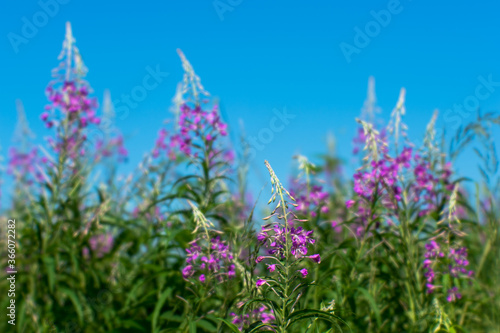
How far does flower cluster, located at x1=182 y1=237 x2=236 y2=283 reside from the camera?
2623 millimetres

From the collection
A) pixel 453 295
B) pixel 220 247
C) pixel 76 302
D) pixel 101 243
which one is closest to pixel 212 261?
pixel 220 247

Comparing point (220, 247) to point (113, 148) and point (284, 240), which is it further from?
point (113, 148)

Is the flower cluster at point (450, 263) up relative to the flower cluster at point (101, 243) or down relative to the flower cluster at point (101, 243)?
down

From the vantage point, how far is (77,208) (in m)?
4.24

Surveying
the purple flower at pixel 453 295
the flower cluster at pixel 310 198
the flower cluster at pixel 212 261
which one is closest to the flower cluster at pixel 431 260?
the purple flower at pixel 453 295

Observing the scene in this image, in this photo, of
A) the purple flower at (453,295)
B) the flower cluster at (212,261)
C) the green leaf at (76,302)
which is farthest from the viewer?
the green leaf at (76,302)

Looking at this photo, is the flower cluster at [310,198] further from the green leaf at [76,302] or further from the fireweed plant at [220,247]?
the green leaf at [76,302]

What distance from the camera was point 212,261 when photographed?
260 cm

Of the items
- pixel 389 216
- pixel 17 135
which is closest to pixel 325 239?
pixel 389 216

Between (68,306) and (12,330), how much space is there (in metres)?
0.49

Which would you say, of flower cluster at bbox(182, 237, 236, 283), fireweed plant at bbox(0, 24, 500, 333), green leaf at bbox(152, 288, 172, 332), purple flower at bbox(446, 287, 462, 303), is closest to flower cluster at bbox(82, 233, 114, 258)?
fireweed plant at bbox(0, 24, 500, 333)

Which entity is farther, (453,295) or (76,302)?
(76,302)

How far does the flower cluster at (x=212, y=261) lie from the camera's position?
8.61 feet

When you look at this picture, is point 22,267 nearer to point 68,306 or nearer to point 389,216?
point 68,306
